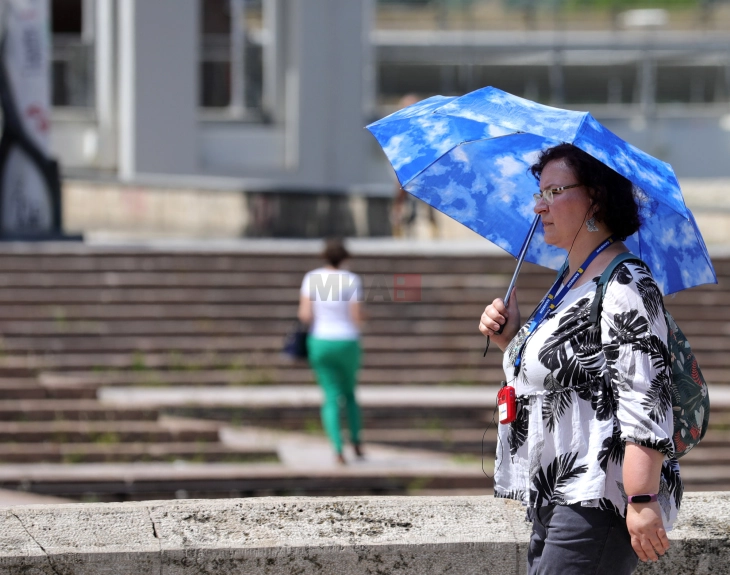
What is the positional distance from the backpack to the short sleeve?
7 cm

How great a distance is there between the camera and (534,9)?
3241 cm

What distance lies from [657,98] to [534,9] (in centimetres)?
434

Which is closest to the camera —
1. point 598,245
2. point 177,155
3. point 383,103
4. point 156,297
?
point 598,245

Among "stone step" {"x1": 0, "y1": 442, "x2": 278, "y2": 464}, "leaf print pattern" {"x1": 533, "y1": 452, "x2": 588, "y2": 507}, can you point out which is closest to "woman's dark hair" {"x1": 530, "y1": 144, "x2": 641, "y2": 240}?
"leaf print pattern" {"x1": 533, "y1": 452, "x2": 588, "y2": 507}

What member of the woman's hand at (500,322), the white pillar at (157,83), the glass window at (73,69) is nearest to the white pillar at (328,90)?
the white pillar at (157,83)

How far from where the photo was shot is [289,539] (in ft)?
9.82

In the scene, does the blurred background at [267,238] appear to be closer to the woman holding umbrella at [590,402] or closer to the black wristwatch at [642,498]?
the woman holding umbrella at [590,402]

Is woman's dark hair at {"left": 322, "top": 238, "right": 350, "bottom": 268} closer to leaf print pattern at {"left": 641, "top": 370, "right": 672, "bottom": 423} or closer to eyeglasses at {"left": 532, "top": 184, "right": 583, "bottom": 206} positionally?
eyeglasses at {"left": 532, "top": 184, "right": 583, "bottom": 206}

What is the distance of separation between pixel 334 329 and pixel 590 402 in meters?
5.55

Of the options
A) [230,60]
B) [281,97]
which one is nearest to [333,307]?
[281,97]

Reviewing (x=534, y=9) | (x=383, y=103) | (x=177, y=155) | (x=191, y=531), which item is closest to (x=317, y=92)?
(x=177, y=155)

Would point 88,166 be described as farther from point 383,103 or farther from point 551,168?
point 551,168

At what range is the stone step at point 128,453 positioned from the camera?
8.38m

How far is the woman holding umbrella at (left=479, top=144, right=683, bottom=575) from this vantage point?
231 cm
